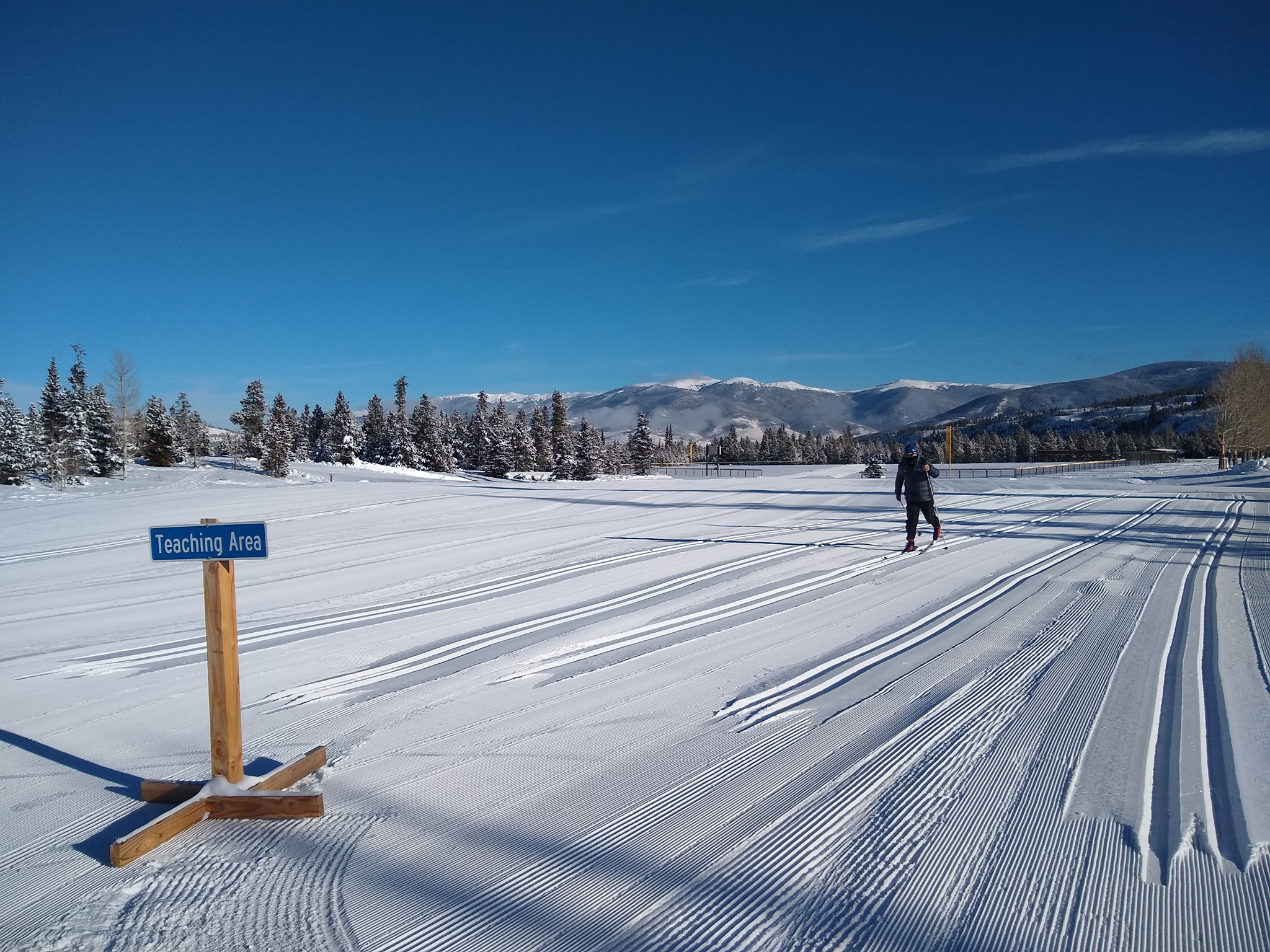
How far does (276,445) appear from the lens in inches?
2335

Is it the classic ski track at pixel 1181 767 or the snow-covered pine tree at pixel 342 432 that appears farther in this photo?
the snow-covered pine tree at pixel 342 432

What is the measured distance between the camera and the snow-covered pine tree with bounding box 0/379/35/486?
4931cm

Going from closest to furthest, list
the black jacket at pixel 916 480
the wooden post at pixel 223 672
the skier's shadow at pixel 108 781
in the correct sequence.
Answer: the skier's shadow at pixel 108 781 < the wooden post at pixel 223 672 < the black jacket at pixel 916 480

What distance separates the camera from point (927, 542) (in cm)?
1207

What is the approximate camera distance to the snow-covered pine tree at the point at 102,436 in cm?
5707

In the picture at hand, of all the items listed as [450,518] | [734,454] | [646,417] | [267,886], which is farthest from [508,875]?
[734,454]

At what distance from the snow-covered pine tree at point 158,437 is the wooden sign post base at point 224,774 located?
3037 inches

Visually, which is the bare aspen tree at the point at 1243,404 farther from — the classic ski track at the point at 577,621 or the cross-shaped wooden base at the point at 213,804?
the cross-shaped wooden base at the point at 213,804

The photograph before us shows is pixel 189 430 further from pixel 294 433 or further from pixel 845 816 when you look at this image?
pixel 845 816

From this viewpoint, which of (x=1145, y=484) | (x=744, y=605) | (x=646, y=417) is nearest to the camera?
(x=744, y=605)

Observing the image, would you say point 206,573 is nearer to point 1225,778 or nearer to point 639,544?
point 1225,778

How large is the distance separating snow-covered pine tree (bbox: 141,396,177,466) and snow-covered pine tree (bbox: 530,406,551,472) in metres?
37.1

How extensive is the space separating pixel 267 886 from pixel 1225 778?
4.74m

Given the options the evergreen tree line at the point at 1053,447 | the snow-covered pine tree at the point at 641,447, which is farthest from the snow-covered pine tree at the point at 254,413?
the evergreen tree line at the point at 1053,447
